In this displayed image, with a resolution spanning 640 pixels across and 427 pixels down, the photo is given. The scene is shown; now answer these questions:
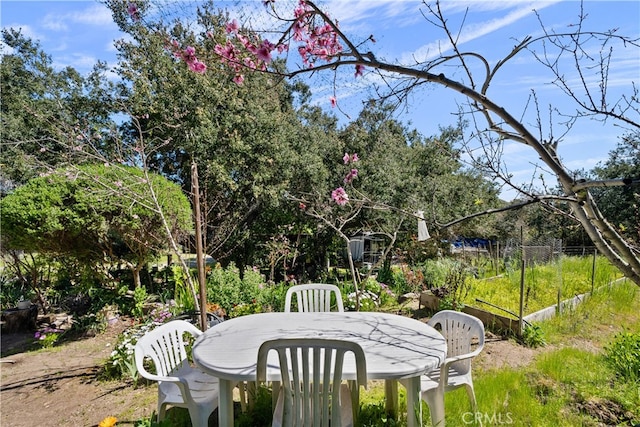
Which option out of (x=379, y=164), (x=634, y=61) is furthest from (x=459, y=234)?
(x=634, y=61)

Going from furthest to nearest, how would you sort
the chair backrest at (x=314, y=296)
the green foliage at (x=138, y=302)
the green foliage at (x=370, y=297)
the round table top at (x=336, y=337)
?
the green foliage at (x=370, y=297) < the green foliage at (x=138, y=302) < the chair backrest at (x=314, y=296) < the round table top at (x=336, y=337)

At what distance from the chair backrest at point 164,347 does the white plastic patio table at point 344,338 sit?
0.27 metres

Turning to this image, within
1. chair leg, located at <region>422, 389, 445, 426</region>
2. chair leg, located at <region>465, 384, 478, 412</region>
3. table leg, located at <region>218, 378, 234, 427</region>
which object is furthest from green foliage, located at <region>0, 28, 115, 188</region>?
chair leg, located at <region>465, 384, 478, 412</region>

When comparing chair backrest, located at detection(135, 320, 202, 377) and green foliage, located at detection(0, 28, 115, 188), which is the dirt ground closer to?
chair backrest, located at detection(135, 320, 202, 377)

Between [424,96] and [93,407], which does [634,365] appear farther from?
[93,407]

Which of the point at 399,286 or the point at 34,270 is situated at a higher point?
the point at 34,270

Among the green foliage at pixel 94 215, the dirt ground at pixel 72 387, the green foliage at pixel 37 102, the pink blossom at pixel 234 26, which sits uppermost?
the green foliage at pixel 37 102

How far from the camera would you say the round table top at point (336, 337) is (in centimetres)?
173

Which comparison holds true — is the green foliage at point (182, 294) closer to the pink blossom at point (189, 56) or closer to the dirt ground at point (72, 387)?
the dirt ground at point (72, 387)

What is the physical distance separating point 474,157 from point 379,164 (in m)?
5.86

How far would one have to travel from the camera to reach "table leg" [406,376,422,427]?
5.90 feet

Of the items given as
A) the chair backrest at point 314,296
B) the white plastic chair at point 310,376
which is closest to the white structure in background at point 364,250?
the chair backrest at point 314,296

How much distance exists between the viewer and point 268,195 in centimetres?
672

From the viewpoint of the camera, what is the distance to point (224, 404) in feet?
6.06
